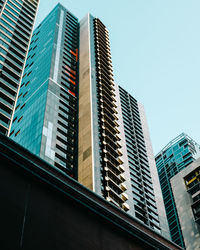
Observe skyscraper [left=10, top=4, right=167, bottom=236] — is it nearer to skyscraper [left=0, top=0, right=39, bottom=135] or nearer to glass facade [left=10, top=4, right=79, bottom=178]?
glass facade [left=10, top=4, right=79, bottom=178]

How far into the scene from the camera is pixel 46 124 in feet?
225

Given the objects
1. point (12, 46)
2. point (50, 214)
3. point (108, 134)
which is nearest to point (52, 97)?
point (12, 46)

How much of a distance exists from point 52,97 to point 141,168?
120ft

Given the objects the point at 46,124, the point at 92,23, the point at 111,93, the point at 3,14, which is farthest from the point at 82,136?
the point at 92,23

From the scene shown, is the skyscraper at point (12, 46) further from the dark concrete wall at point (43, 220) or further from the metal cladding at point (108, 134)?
the dark concrete wall at point (43, 220)

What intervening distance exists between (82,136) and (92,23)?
58.6m

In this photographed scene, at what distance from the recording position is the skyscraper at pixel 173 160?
127 metres

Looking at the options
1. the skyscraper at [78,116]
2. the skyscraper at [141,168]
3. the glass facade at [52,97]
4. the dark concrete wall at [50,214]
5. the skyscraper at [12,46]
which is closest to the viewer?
the dark concrete wall at [50,214]

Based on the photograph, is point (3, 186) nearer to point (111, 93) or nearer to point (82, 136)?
point (82, 136)

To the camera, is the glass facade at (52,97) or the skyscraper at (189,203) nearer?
the glass facade at (52,97)

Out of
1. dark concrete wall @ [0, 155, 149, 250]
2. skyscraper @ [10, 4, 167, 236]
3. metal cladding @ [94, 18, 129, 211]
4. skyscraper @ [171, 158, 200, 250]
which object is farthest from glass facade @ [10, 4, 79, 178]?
dark concrete wall @ [0, 155, 149, 250]

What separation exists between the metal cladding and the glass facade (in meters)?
6.81

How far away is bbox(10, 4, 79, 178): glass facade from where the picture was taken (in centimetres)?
6700

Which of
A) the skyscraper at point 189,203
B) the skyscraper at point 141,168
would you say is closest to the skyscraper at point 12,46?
the skyscraper at point 141,168
